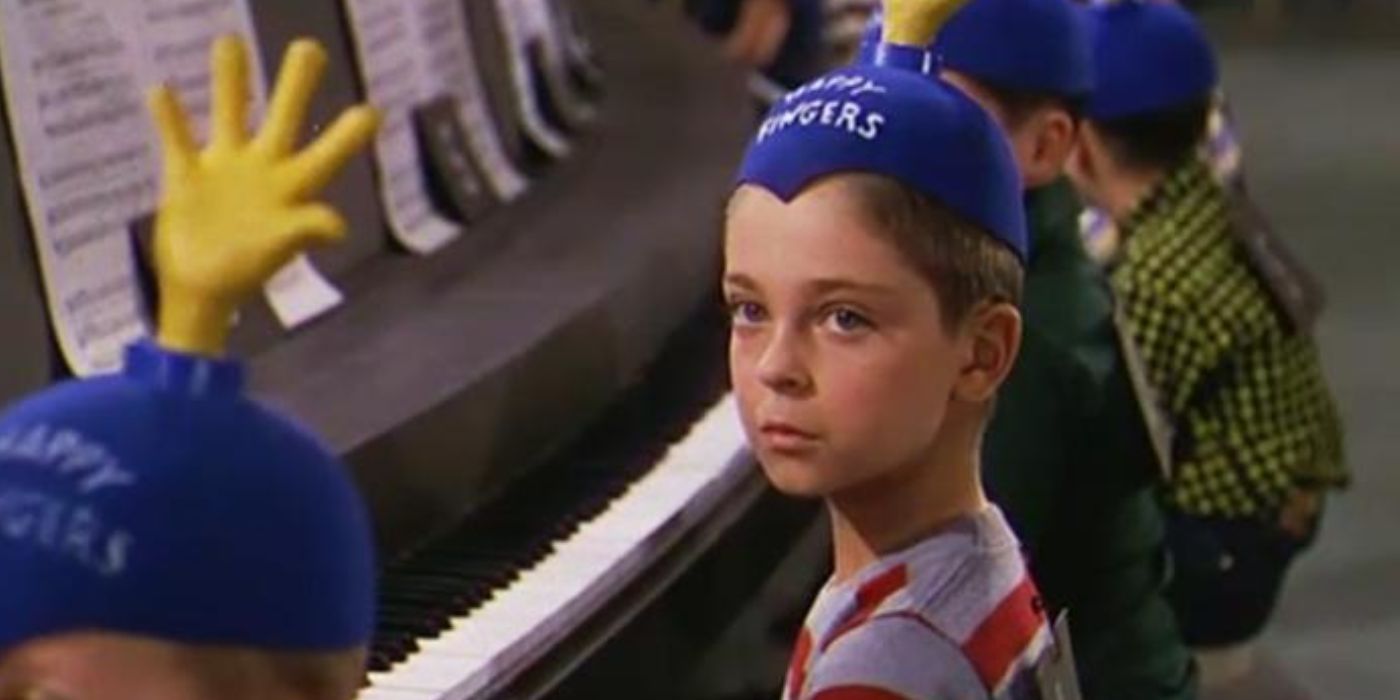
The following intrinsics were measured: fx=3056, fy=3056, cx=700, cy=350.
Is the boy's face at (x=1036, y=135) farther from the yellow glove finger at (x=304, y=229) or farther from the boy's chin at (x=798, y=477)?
the yellow glove finger at (x=304, y=229)

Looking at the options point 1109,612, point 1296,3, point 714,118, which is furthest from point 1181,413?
point 1296,3

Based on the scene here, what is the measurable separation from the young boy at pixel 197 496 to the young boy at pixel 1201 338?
2739mm

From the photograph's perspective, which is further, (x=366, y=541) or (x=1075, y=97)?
(x=1075, y=97)

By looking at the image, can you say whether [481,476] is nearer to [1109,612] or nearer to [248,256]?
[1109,612]

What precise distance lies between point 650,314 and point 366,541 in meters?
2.22

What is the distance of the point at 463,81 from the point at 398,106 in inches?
9.9

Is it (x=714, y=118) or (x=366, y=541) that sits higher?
(x=366, y=541)

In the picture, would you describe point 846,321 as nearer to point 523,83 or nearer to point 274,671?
point 274,671

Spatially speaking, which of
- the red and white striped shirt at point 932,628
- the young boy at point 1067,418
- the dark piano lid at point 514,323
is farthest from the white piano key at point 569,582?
the red and white striped shirt at point 932,628

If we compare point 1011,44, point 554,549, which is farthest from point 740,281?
point 554,549

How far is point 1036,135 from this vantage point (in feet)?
8.92

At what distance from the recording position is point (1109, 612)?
2939 mm

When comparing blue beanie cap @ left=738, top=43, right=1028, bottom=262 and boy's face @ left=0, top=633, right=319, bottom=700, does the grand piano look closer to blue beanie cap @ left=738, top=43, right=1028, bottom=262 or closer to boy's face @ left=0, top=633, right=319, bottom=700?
blue beanie cap @ left=738, top=43, right=1028, bottom=262

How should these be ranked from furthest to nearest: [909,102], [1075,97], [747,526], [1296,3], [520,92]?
1. [1296,3]
2. [520,92]
3. [747,526]
4. [1075,97]
5. [909,102]
